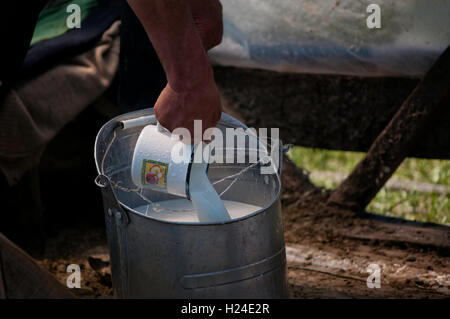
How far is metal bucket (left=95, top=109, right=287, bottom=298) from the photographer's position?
121 centimetres

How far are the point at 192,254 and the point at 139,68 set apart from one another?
74 cm

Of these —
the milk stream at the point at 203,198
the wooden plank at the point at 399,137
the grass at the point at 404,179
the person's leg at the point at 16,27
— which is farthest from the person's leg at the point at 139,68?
the grass at the point at 404,179

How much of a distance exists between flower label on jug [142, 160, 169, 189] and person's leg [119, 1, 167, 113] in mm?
502

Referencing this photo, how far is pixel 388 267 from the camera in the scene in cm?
186

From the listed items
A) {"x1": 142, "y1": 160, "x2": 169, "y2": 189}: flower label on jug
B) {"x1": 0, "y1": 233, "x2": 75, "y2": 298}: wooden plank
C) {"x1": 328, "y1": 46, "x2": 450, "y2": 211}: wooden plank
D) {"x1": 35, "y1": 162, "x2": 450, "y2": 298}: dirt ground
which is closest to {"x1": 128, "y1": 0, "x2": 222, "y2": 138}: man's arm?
{"x1": 142, "y1": 160, "x2": 169, "y2": 189}: flower label on jug

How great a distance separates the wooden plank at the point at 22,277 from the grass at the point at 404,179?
4.64 feet

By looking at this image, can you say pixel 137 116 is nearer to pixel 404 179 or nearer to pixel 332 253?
pixel 332 253

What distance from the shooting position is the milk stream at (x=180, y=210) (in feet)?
4.79

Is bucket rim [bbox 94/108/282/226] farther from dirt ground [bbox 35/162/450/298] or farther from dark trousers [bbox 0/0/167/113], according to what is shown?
dirt ground [bbox 35/162/450/298]

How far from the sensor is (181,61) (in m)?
1.14

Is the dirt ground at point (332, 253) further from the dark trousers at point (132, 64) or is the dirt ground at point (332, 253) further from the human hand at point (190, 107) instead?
the human hand at point (190, 107)

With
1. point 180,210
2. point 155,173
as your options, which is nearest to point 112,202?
point 155,173

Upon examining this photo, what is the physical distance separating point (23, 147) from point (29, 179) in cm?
16
